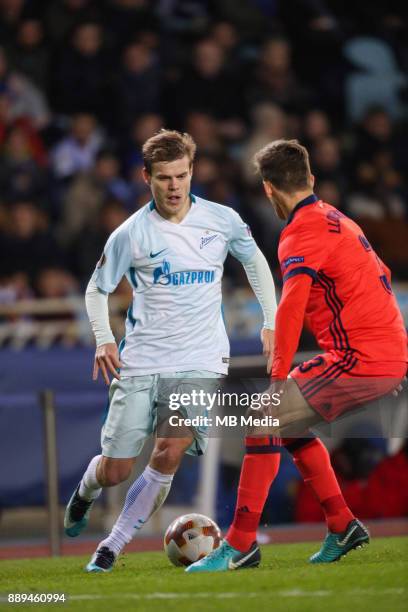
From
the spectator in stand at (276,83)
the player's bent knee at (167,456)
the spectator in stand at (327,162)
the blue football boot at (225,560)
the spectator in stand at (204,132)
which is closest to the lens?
the blue football boot at (225,560)

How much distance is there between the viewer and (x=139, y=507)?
6.57 meters

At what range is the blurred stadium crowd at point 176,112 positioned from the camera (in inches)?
470

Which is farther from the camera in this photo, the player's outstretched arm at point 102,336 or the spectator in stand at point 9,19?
the spectator in stand at point 9,19

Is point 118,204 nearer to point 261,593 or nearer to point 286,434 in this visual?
point 286,434

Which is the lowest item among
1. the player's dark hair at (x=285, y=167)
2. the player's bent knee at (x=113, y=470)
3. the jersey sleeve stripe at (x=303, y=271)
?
the player's bent knee at (x=113, y=470)

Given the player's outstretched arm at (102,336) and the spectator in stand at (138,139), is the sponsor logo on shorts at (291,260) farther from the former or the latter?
the spectator in stand at (138,139)

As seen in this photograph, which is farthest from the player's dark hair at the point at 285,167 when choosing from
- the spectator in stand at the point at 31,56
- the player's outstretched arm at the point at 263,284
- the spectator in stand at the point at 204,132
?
the spectator in stand at the point at 31,56

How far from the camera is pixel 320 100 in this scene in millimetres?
14711

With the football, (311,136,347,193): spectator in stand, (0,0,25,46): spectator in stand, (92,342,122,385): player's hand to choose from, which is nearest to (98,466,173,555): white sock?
the football

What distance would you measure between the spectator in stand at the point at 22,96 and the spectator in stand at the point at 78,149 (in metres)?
0.35

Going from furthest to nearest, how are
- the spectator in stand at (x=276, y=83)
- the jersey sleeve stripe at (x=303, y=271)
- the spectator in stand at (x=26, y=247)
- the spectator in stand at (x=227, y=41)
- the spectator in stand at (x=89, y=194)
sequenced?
the spectator in stand at (x=227, y=41) < the spectator in stand at (x=276, y=83) < the spectator in stand at (x=89, y=194) < the spectator in stand at (x=26, y=247) < the jersey sleeve stripe at (x=303, y=271)

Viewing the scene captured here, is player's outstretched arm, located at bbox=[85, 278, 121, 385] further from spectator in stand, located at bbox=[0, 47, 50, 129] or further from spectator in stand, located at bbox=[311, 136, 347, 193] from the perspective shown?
spectator in stand, located at bbox=[311, 136, 347, 193]

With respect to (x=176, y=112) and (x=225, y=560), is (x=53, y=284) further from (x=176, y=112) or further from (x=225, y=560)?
(x=225, y=560)

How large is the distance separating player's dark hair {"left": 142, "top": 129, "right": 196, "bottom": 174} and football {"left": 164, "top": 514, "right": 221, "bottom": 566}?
5.88 ft
